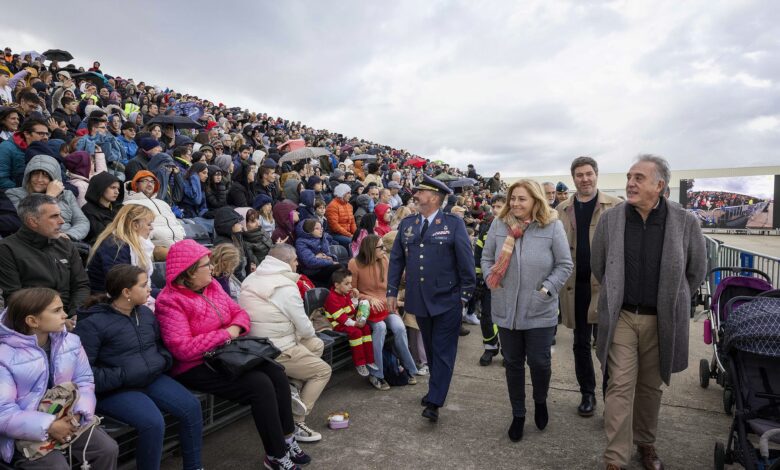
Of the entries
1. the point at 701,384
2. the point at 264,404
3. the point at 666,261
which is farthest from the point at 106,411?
the point at 701,384

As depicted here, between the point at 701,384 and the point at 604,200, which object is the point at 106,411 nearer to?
the point at 604,200

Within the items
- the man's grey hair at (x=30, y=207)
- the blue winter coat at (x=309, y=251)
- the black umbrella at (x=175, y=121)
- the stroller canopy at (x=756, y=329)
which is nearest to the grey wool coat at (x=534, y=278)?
the stroller canopy at (x=756, y=329)

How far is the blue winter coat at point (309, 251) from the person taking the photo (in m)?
6.53

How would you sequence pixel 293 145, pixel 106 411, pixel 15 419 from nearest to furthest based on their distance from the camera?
pixel 15 419
pixel 106 411
pixel 293 145

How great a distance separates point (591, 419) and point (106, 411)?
3611mm

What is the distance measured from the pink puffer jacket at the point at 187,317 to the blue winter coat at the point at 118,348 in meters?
0.14

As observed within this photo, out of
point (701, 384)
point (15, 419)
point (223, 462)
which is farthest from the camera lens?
point (701, 384)

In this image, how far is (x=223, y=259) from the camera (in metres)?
4.48

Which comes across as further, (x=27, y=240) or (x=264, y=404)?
(x=27, y=240)

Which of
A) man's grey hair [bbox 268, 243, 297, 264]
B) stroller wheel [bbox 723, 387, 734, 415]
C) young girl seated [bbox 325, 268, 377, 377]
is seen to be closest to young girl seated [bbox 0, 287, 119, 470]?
man's grey hair [bbox 268, 243, 297, 264]

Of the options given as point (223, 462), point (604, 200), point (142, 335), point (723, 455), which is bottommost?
point (223, 462)

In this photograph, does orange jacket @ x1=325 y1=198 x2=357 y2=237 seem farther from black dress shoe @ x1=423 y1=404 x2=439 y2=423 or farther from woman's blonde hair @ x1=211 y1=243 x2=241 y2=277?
black dress shoe @ x1=423 y1=404 x2=439 y2=423

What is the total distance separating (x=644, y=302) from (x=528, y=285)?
2.58ft

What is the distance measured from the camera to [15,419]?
229cm
